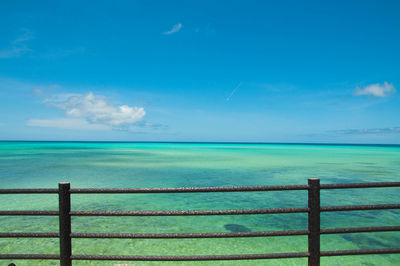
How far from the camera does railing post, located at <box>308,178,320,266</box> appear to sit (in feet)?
9.73

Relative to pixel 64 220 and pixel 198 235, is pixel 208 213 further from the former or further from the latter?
pixel 64 220

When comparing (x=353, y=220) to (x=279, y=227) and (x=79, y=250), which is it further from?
(x=79, y=250)

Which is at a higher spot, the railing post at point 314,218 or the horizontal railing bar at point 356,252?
the railing post at point 314,218

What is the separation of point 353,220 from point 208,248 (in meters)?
7.08

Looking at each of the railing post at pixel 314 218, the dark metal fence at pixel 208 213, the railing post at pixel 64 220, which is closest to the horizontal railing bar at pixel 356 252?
the dark metal fence at pixel 208 213

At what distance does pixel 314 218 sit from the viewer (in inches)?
118

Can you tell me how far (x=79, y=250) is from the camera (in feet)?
24.1

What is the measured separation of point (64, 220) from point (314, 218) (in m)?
3.08

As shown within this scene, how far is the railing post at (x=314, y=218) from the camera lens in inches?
117

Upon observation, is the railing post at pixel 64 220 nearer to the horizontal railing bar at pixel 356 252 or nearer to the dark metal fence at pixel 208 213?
the dark metal fence at pixel 208 213

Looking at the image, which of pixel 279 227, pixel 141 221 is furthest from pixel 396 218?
pixel 141 221

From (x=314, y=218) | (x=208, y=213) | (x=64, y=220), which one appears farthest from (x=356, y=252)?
(x=64, y=220)

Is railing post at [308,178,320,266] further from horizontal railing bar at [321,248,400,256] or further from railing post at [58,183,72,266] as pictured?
railing post at [58,183,72,266]

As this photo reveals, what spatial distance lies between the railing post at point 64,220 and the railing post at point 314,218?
2.97 metres
